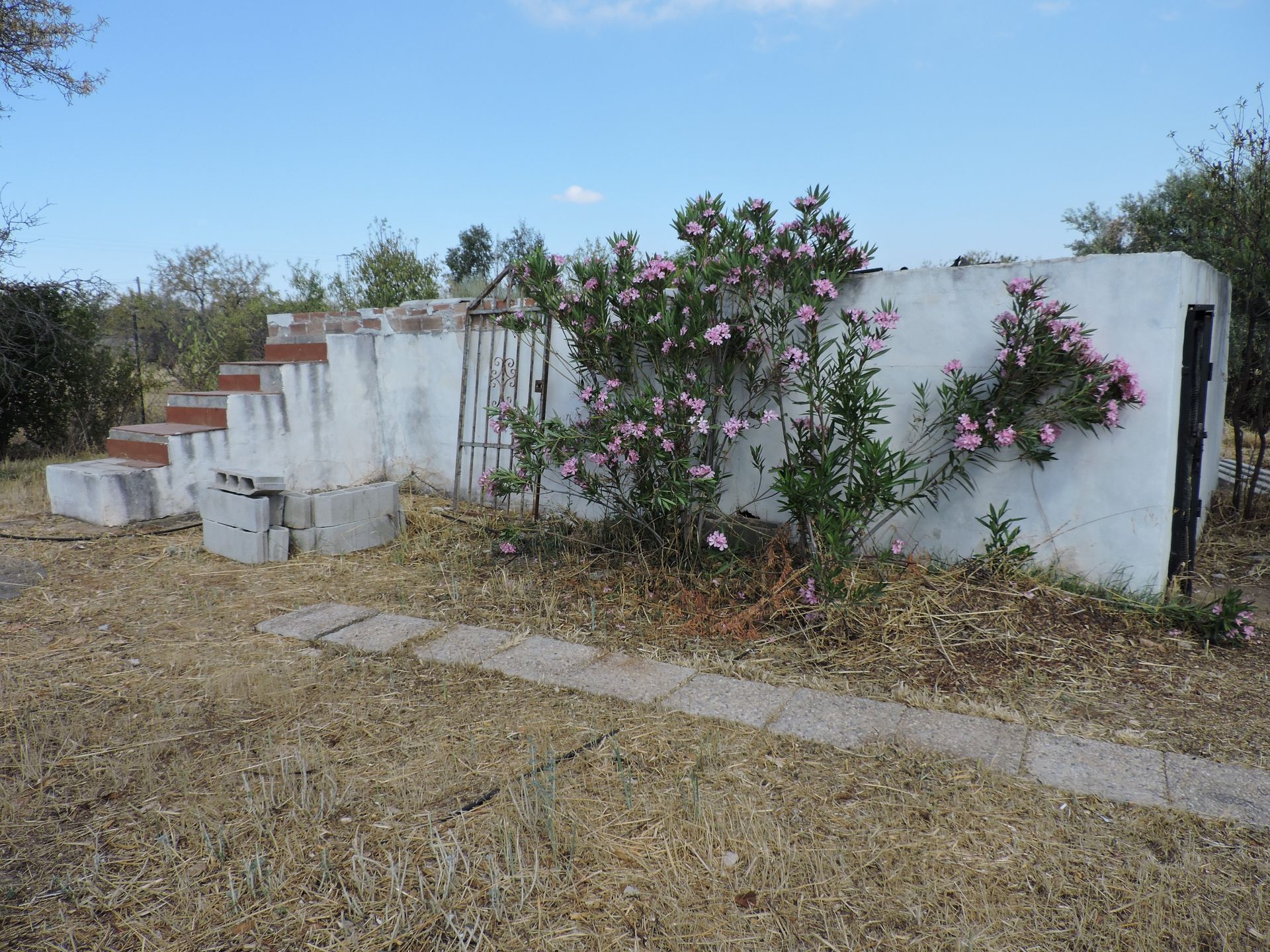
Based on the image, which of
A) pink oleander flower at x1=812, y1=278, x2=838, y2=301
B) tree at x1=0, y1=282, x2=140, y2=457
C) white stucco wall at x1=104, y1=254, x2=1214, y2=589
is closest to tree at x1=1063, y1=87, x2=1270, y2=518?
white stucco wall at x1=104, y1=254, x2=1214, y2=589

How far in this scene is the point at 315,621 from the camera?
4.02 metres

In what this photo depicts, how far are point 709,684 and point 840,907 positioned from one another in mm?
1297

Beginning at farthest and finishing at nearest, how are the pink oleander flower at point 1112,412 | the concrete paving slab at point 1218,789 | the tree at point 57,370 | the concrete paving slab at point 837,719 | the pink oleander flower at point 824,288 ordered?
1. the tree at point 57,370
2. the pink oleander flower at point 824,288
3. the pink oleander flower at point 1112,412
4. the concrete paving slab at point 837,719
5. the concrete paving slab at point 1218,789

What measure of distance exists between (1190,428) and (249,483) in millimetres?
5352

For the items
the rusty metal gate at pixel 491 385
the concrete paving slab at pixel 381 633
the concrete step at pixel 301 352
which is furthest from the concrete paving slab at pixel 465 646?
the concrete step at pixel 301 352

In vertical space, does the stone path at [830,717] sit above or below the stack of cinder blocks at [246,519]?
below

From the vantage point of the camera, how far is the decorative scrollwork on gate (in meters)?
5.97

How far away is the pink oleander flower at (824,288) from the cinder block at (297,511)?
343 centimetres

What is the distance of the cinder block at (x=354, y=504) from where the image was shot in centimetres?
521

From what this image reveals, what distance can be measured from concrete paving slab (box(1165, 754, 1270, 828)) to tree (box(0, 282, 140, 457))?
9350 mm

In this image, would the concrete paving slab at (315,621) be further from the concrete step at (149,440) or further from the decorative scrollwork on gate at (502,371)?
the concrete step at (149,440)

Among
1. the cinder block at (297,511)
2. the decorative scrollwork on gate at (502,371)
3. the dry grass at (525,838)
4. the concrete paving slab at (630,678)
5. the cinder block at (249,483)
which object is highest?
the decorative scrollwork on gate at (502,371)

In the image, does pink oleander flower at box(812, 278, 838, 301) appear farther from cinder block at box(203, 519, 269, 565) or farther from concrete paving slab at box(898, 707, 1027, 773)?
cinder block at box(203, 519, 269, 565)

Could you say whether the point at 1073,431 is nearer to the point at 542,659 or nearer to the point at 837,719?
the point at 837,719
